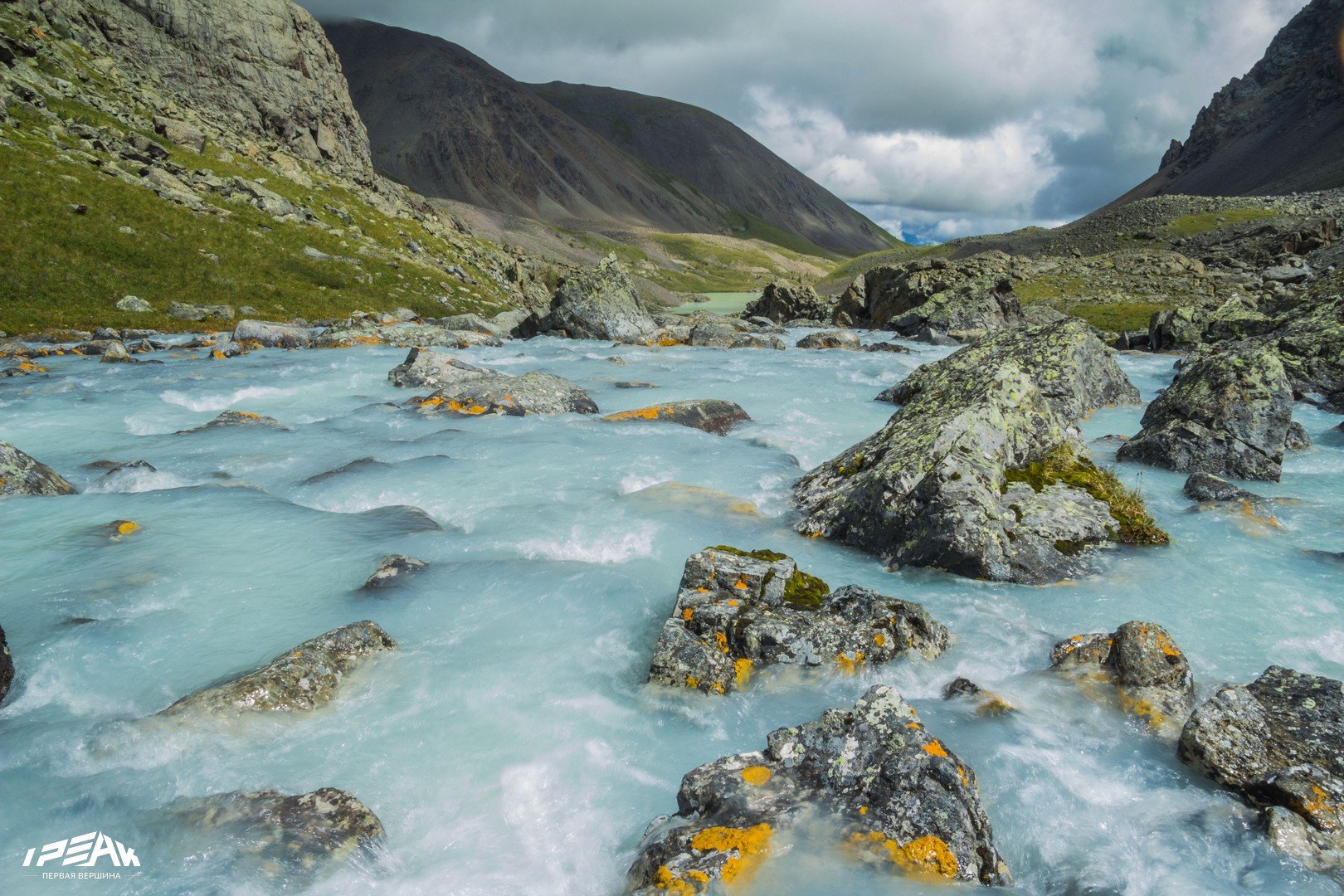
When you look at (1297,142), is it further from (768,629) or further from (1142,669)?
(768,629)

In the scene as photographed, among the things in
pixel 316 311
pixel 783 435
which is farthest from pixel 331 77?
pixel 783 435

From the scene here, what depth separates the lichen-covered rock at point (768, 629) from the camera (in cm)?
732

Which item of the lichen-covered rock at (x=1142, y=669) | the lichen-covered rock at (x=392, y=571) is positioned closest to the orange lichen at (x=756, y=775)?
the lichen-covered rock at (x=1142, y=669)

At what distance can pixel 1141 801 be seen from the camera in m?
5.56

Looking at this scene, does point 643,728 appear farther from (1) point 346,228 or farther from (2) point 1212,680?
(1) point 346,228

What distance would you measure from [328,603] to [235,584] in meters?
1.56

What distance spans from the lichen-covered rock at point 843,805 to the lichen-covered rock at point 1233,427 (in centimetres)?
1281

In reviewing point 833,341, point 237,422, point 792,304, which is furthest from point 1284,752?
point 792,304

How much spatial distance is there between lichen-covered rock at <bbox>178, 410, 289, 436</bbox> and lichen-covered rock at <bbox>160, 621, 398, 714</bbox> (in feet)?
44.1

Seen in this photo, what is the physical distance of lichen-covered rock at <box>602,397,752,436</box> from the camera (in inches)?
741

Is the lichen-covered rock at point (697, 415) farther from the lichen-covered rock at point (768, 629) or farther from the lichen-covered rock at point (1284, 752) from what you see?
the lichen-covered rock at point (1284, 752)

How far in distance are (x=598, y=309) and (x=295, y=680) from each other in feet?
128

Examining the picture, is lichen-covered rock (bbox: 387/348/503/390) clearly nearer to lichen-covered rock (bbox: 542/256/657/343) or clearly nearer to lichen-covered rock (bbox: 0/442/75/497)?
lichen-covered rock (bbox: 0/442/75/497)

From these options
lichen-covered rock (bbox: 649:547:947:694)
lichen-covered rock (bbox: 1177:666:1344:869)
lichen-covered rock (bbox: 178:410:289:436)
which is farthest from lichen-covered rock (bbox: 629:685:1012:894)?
lichen-covered rock (bbox: 178:410:289:436)
